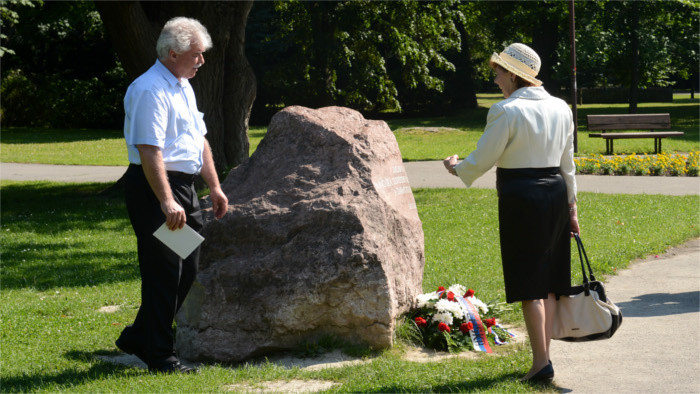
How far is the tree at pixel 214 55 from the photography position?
1395 centimetres

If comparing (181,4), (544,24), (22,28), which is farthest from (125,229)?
(544,24)

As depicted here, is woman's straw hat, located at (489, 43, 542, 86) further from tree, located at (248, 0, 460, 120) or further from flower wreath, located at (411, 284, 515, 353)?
tree, located at (248, 0, 460, 120)

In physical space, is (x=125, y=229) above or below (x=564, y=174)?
below

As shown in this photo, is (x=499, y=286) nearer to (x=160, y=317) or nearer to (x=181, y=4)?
(x=160, y=317)

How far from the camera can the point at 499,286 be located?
7.59 meters

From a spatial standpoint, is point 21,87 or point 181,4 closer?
point 181,4

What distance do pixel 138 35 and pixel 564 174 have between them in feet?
34.6

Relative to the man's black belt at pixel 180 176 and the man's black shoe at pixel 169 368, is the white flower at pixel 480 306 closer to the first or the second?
the man's black shoe at pixel 169 368

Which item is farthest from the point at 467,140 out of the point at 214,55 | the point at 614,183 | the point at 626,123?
the point at 214,55

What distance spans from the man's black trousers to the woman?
1709 millimetres

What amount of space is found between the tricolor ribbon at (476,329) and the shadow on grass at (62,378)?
2.35m

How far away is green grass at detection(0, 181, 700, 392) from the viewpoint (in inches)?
202

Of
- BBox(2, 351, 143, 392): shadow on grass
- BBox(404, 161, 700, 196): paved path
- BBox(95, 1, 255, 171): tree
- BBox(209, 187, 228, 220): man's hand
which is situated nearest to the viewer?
BBox(2, 351, 143, 392): shadow on grass

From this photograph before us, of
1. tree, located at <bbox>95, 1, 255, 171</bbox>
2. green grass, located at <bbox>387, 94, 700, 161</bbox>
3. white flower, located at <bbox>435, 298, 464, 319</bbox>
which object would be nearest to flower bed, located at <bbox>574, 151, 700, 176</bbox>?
green grass, located at <bbox>387, 94, 700, 161</bbox>
